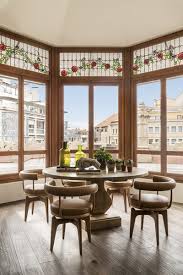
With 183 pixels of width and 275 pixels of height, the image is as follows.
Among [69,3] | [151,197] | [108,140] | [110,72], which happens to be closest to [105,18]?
[69,3]

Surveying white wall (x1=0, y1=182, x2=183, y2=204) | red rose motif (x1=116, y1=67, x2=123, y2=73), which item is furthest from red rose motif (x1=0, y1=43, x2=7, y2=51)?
white wall (x1=0, y1=182, x2=183, y2=204)

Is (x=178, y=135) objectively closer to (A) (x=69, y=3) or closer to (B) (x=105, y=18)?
(B) (x=105, y=18)

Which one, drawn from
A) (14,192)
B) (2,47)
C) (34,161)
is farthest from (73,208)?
(2,47)

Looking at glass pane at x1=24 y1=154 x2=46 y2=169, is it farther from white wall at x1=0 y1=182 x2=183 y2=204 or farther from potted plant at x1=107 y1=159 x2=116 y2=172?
potted plant at x1=107 y1=159 x2=116 y2=172

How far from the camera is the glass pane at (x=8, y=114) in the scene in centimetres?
477

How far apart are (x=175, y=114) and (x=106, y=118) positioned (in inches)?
57.1

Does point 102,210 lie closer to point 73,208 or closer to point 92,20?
point 73,208

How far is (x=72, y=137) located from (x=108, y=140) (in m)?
0.79

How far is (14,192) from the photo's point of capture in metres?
4.84

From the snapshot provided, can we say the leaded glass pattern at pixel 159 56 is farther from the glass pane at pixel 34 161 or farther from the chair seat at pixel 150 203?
the chair seat at pixel 150 203

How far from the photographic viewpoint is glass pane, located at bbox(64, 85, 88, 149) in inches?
218

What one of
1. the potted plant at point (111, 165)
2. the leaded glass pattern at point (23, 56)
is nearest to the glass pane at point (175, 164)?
the potted plant at point (111, 165)

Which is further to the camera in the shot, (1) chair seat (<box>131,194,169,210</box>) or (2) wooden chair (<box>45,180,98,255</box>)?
(1) chair seat (<box>131,194,169,210</box>)

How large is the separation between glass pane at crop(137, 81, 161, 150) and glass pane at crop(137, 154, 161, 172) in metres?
0.18
